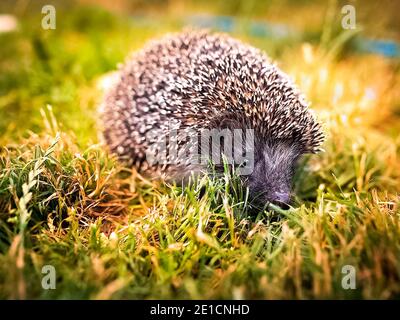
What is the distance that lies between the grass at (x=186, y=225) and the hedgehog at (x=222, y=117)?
272mm

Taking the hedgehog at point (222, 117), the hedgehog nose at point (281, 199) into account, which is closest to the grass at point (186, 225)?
the hedgehog nose at point (281, 199)

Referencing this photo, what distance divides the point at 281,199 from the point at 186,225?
960mm

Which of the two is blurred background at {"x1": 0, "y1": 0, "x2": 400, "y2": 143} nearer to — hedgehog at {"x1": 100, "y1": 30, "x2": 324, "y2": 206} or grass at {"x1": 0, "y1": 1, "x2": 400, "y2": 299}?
grass at {"x1": 0, "y1": 1, "x2": 400, "y2": 299}

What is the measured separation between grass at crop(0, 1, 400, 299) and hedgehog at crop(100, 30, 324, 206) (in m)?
0.27

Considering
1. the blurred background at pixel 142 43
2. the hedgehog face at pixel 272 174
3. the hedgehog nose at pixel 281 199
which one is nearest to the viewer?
the hedgehog nose at pixel 281 199

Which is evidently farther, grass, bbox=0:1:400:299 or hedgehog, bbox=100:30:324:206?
hedgehog, bbox=100:30:324:206

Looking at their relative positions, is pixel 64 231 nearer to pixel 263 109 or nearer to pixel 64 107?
pixel 263 109

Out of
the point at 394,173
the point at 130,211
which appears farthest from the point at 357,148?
the point at 130,211

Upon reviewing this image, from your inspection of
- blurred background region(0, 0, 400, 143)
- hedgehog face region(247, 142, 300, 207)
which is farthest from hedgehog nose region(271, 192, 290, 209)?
blurred background region(0, 0, 400, 143)

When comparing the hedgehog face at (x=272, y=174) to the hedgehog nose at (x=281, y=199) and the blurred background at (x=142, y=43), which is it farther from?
the blurred background at (x=142, y=43)

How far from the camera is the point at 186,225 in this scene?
12.8 feet

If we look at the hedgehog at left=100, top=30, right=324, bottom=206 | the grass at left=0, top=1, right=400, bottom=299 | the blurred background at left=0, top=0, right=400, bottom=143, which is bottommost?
the grass at left=0, top=1, right=400, bottom=299

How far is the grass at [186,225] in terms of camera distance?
3.10 m

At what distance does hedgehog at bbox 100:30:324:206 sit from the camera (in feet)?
14.4
